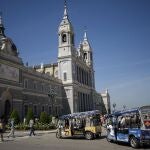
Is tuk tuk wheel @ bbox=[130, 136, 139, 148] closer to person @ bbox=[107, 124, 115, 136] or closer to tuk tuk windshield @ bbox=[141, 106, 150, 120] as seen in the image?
tuk tuk windshield @ bbox=[141, 106, 150, 120]

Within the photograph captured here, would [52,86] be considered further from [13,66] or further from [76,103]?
[13,66]

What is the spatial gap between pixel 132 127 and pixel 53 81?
44.9 meters

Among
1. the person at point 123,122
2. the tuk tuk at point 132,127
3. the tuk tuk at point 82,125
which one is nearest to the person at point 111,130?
the tuk tuk at point 132,127

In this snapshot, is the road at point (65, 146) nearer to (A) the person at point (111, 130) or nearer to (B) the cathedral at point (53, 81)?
(A) the person at point (111, 130)

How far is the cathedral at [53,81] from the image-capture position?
4197 centimetres

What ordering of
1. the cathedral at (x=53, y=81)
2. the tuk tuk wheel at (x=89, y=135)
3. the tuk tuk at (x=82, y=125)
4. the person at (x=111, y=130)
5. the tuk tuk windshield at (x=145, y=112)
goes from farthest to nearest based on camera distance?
the cathedral at (x=53, y=81) < the tuk tuk at (x=82, y=125) < the tuk tuk wheel at (x=89, y=135) < the person at (x=111, y=130) < the tuk tuk windshield at (x=145, y=112)

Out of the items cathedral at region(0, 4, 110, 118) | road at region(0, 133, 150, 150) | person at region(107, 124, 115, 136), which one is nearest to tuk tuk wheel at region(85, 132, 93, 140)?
road at region(0, 133, 150, 150)

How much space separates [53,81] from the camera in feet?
203

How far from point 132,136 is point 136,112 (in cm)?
143

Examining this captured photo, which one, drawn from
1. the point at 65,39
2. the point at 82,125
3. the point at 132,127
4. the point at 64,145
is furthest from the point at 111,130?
the point at 65,39

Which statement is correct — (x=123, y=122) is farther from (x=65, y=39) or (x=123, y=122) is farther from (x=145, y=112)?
(x=65, y=39)

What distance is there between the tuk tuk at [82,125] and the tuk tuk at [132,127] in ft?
9.38

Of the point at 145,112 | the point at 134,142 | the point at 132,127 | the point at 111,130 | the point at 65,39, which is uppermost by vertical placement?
the point at 65,39

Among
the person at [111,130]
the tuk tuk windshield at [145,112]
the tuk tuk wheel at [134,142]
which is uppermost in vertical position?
the tuk tuk windshield at [145,112]
